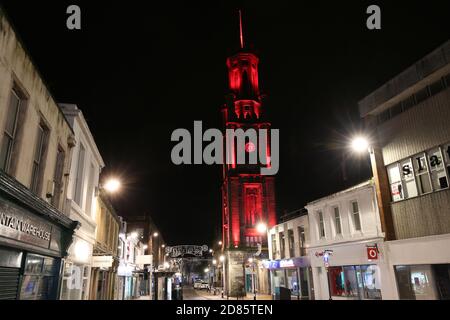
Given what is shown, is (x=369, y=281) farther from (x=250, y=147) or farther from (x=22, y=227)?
(x=250, y=147)

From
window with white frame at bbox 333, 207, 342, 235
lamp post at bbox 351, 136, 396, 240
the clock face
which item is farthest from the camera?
the clock face

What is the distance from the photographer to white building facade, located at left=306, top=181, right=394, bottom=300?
21203 mm

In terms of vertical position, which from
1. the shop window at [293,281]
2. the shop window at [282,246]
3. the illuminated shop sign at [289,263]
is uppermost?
the shop window at [282,246]

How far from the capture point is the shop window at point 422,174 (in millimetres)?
17859

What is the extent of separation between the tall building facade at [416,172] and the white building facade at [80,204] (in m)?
16.8

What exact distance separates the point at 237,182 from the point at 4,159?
56474mm

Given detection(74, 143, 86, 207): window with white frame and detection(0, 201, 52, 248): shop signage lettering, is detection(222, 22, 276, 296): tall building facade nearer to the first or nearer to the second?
detection(74, 143, 86, 207): window with white frame

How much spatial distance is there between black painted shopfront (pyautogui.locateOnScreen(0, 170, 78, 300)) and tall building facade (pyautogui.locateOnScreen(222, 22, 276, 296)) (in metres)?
44.4

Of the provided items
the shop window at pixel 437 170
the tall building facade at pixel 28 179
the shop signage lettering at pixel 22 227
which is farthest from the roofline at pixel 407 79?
the shop signage lettering at pixel 22 227

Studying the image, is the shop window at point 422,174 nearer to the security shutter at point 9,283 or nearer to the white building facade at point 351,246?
the white building facade at point 351,246

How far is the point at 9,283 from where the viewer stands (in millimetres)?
8547

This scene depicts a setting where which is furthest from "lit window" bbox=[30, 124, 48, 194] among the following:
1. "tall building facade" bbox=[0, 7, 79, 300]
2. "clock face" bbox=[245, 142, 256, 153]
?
"clock face" bbox=[245, 142, 256, 153]

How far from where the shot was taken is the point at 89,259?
1748 cm
